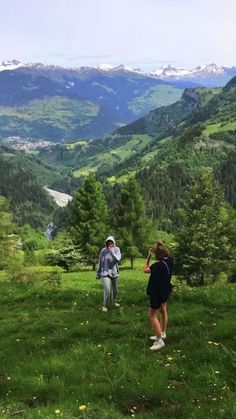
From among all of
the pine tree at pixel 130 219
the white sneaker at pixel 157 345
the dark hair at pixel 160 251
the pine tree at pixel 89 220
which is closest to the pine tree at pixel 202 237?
the pine tree at pixel 130 219

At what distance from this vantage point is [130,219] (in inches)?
2913

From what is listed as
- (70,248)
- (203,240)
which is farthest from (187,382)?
(70,248)

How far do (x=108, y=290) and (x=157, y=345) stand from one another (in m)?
6.96

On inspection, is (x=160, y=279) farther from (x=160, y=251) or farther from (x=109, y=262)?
(x=109, y=262)

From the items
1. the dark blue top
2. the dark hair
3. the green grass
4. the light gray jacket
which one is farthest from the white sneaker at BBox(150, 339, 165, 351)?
the light gray jacket

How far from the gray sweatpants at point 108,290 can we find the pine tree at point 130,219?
1957 inches

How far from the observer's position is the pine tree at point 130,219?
7303 centimetres

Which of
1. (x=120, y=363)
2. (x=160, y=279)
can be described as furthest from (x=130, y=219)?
(x=120, y=363)

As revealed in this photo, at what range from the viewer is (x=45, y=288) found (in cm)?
2869

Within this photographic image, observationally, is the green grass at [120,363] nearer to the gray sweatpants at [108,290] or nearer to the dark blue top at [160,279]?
the gray sweatpants at [108,290]

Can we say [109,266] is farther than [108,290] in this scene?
Yes

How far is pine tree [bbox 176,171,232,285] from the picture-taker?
5216 centimetres

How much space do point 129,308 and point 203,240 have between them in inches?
1240

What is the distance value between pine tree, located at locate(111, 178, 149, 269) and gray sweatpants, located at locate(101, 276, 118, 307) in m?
49.7
